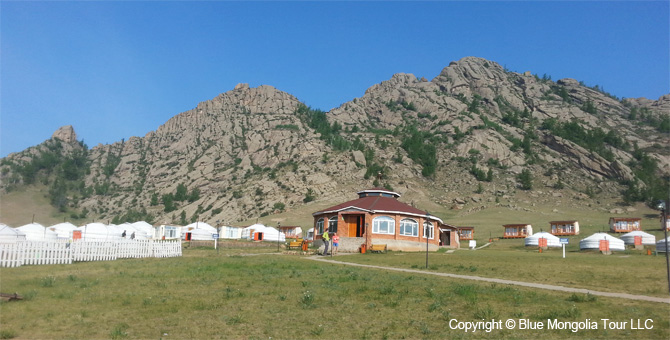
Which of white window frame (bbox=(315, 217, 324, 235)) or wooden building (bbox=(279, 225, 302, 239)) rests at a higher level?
white window frame (bbox=(315, 217, 324, 235))

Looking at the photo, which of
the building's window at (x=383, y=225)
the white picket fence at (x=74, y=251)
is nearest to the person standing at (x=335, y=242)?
the building's window at (x=383, y=225)

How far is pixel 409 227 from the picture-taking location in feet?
165

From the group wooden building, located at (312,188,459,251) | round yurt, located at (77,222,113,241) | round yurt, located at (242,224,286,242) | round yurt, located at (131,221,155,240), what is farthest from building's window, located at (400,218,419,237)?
round yurt, located at (131,221,155,240)

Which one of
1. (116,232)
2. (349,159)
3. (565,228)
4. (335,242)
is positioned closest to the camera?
(335,242)

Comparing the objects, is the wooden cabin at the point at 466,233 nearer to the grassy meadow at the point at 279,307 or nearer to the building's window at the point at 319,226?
the building's window at the point at 319,226

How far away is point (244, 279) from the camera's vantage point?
19.1 m

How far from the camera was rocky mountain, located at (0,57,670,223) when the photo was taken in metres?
125

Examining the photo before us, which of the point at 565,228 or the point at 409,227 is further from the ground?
the point at 565,228

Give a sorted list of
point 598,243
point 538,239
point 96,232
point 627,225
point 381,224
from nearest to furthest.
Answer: point 598,243, point 381,224, point 538,239, point 96,232, point 627,225

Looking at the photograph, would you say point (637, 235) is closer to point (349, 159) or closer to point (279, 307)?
point (279, 307)

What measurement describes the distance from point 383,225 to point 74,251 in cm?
3003

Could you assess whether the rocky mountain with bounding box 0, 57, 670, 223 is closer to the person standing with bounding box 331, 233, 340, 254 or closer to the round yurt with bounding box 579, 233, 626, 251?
the round yurt with bounding box 579, 233, 626, 251

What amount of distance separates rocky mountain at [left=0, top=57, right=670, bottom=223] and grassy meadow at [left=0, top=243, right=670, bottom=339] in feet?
279

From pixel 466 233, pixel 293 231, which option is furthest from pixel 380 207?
pixel 293 231
